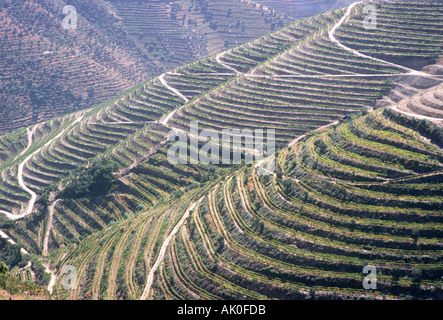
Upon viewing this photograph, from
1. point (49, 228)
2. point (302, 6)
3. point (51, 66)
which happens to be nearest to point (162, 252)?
point (49, 228)

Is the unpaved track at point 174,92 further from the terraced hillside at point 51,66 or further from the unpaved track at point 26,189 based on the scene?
the terraced hillside at point 51,66

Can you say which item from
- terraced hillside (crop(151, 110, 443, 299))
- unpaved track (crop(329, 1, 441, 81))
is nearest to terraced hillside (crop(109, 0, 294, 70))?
unpaved track (crop(329, 1, 441, 81))

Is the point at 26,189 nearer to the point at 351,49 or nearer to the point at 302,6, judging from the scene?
the point at 351,49

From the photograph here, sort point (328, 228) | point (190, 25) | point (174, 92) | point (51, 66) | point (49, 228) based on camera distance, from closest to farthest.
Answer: point (328, 228)
point (49, 228)
point (174, 92)
point (51, 66)
point (190, 25)

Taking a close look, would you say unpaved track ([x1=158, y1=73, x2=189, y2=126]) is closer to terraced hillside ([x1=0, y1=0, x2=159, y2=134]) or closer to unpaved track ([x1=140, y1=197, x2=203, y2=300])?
unpaved track ([x1=140, y1=197, x2=203, y2=300])

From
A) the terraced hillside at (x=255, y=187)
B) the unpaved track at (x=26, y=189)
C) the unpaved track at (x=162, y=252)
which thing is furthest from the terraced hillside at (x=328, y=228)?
the unpaved track at (x=26, y=189)

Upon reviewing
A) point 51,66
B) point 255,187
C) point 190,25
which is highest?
point 190,25

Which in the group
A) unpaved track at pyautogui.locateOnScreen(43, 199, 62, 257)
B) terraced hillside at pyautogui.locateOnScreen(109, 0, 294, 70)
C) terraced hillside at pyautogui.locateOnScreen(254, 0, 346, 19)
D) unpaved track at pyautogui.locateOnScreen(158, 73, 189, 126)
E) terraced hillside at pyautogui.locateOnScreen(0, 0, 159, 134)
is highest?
terraced hillside at pyautogui.locateOnScreen(254, 0, 346, 19)

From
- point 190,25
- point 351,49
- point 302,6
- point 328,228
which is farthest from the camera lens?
point 302,6
